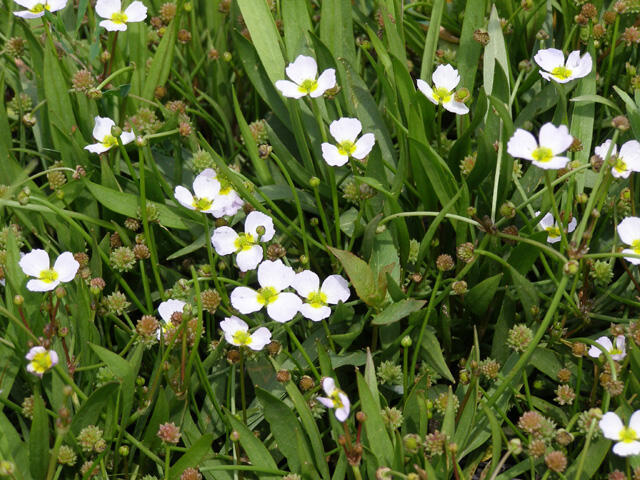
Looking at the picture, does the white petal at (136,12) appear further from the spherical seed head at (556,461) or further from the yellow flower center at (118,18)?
the spherical seed head at (556,461)

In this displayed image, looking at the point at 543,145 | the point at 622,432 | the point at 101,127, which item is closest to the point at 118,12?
the point at 101,127

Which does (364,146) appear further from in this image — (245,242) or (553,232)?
(553,232)

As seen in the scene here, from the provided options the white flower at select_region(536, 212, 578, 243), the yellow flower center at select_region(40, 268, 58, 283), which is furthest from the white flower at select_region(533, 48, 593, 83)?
the yellow flower center at select_region(40, 268, 58, 283)

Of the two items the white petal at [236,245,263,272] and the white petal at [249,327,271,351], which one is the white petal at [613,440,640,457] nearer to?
the white petal at [249,327,271,351]

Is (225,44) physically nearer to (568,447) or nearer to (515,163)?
(515,163)

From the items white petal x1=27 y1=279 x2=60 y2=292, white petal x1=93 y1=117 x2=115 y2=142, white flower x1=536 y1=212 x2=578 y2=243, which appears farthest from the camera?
white petal x1=93 y1=117 x2=115 y2=142

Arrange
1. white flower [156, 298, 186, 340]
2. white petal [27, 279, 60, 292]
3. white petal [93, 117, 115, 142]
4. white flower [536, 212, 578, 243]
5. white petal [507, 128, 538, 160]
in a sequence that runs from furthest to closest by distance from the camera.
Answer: white petal [93, 117, 115, 142]
white flower [536, 212, 578, 243]
white flower [156, 298, 186, 340]
white petal [27, 279, 60, 292]
white petal [507, 128, 538, 160]

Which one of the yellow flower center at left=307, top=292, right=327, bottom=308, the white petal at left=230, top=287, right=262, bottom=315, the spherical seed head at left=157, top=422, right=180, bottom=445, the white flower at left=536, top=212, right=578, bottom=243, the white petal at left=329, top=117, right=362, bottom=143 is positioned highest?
the white petal at left=329, top=117, right=362, bottom=143
